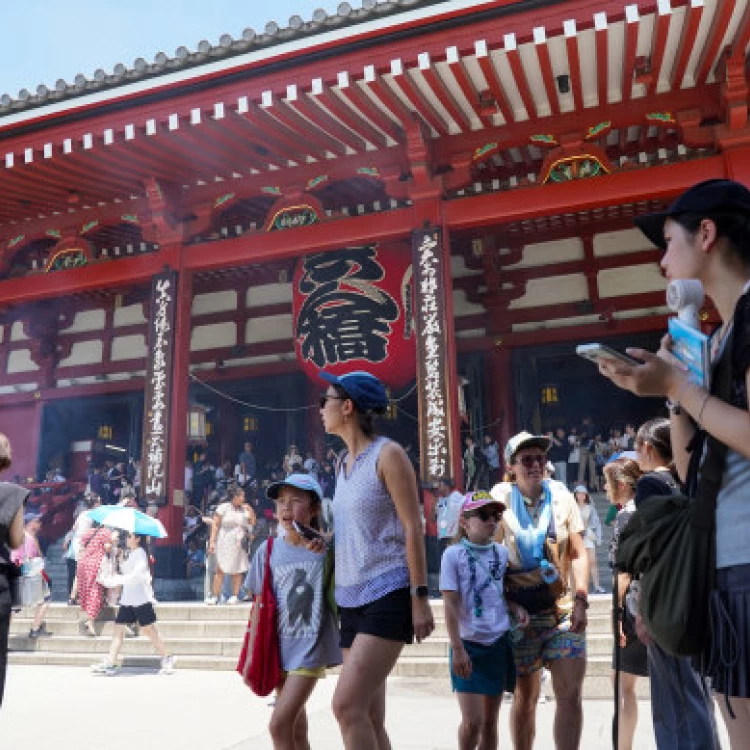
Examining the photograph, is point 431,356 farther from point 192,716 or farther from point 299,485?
point 299,485

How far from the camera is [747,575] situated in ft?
4.46

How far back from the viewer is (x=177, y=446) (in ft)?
30.0

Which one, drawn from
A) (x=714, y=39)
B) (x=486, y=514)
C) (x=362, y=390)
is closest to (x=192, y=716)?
(x=486, y=514)

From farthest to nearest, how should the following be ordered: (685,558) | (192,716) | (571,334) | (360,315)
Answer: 1. (571,334)
2. (360,315)
3. (192,716)
4. (685,558)

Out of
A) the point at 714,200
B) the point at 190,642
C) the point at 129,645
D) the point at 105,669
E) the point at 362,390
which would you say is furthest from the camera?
the point at 129,645

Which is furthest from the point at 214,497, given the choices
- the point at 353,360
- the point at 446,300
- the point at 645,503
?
the point at 645,503

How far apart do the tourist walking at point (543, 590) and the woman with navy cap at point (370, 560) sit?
0.88 metres

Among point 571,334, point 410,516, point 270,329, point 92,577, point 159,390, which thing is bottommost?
point 92,577

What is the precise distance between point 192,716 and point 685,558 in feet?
15.2

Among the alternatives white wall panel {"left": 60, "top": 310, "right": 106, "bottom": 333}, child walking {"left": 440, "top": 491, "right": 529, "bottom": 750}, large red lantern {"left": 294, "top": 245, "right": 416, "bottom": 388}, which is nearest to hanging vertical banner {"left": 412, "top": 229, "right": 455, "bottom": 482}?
large red lantern {"left": 294, "top": 245, "right": 416, "bottom": 388}

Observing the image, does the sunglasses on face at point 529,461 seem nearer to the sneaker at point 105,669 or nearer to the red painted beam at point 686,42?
the red painted beam at point 686,42

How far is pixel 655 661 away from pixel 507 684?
68 centimetres

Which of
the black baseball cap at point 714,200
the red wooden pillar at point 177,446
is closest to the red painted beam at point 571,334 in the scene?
the red wooden pillar at point 177,446

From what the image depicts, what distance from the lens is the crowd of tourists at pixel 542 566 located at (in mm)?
1414
